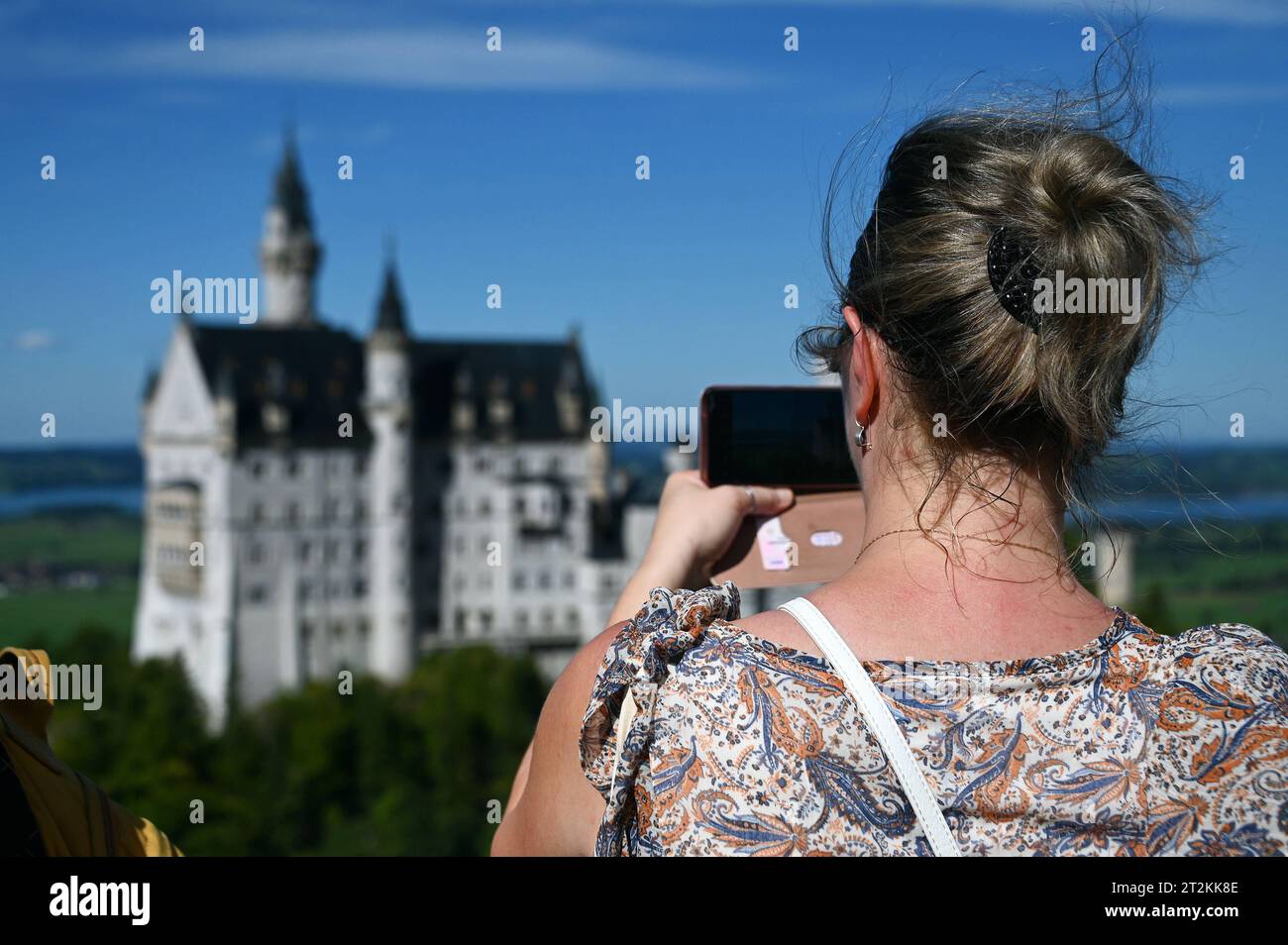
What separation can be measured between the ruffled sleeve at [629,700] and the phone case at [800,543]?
0.33m

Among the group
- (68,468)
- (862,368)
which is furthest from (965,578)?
(68,468)

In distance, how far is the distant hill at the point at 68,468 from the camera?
53.9 m

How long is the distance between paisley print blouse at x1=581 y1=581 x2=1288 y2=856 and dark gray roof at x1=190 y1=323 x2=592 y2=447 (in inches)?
1660

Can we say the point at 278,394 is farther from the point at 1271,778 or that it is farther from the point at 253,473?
the point at 1271,778

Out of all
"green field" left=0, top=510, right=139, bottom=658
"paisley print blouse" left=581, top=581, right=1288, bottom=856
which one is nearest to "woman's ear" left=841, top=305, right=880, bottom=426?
"paisley print blouse" left=581, top=581, right=1288, bottom=856

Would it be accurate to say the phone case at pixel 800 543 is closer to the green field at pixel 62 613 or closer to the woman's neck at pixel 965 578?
the woman's neck at pixel 965 578

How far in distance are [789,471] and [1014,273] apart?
0.45 metres

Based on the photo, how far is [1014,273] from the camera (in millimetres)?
1018

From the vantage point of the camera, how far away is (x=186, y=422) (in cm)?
4338

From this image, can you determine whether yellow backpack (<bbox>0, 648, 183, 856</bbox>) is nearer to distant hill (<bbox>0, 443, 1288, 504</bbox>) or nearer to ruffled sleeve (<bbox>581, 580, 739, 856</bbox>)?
ruffled sleeve (<bbox>581, 580, 739, 856</bbox>)

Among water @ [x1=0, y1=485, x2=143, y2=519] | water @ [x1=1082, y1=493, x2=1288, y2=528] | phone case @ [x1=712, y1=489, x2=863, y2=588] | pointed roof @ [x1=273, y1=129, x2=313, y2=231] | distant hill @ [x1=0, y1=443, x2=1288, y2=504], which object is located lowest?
water @ [x1=0, y1=485, x2=143, y2=519]

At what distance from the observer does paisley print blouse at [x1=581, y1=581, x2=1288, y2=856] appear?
962mm
